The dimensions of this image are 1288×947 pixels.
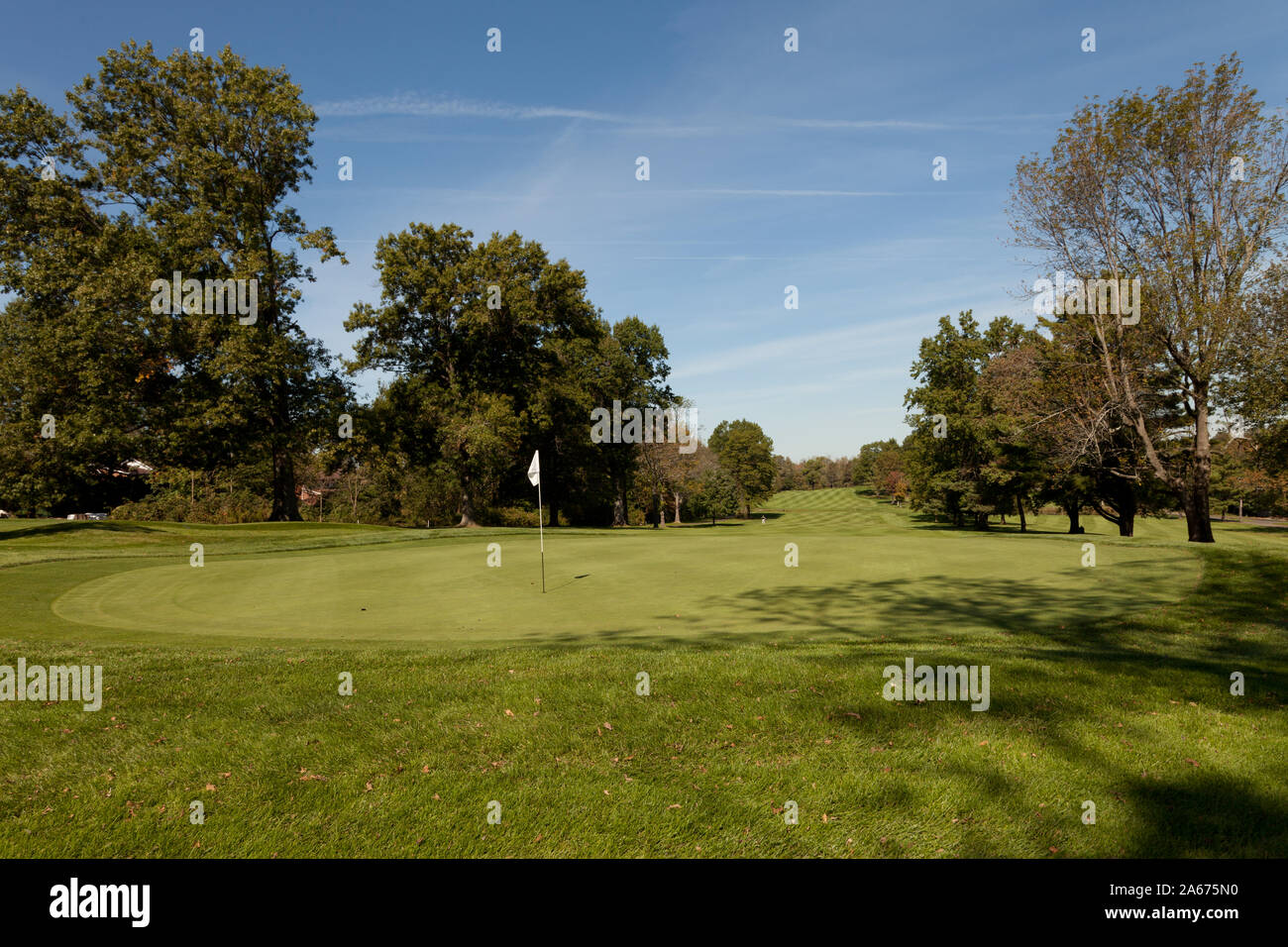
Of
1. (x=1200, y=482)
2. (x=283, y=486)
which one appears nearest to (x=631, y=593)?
(x=1200, y=482)

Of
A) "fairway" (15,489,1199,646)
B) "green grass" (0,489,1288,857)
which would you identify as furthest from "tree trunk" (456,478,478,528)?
"green grass" (0,489,1288,857)

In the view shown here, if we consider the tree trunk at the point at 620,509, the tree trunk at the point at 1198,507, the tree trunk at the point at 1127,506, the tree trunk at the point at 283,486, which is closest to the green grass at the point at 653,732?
the tree trunk at the point at 1198,507

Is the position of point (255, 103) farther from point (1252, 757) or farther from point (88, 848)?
point (1252, 757)

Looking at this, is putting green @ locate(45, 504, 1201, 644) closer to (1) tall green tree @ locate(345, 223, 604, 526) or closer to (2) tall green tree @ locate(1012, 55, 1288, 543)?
(2) tall green tree @ locate(1012, 55, 1288, 543)

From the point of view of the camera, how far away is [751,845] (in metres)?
3.33

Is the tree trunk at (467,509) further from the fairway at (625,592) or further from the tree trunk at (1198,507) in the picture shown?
the tree trunk at (1198,507)

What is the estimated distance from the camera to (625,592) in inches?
469

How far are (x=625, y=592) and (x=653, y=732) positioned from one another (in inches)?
285

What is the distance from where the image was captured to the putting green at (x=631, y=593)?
9.35m

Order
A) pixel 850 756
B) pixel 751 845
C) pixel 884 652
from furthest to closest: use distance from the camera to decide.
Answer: pixel 884 652
pixel 850 756
pixel 751 845

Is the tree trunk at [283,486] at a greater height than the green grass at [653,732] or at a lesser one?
greater

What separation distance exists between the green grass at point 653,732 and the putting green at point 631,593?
Result: 139 mm
